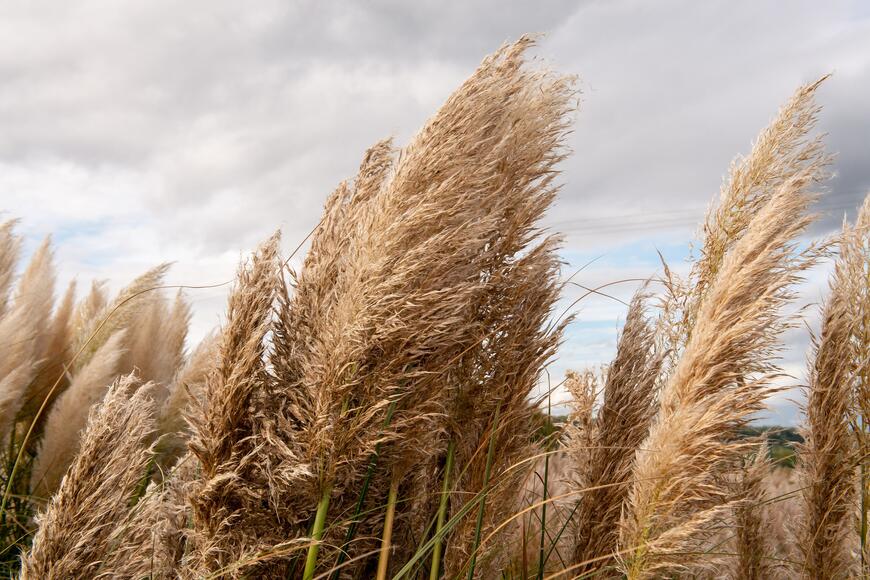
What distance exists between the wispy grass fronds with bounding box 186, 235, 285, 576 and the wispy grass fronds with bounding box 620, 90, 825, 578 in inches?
40.2

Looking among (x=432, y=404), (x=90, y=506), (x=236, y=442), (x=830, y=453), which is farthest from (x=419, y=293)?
(x=830, y=453)

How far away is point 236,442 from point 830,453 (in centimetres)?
230

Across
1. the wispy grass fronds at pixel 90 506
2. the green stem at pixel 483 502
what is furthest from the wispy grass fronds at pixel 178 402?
the green stem at pixel 483 502

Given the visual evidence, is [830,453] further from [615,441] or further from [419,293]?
[419,293]

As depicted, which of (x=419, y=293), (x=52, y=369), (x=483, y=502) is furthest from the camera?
(x=52, y=369)

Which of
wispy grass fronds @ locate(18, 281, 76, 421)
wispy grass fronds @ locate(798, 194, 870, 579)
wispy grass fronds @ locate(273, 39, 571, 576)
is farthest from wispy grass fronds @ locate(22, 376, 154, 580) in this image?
wispy grass fronds @ locate(798, 194, 870, 579)

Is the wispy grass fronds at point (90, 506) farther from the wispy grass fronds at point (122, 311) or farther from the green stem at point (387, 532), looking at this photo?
the wispy grass fronds at point (122, 311)

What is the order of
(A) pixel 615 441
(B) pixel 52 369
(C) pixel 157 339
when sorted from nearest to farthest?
(A) pixel 615 441, (C) pixel 157 339, (B) pixel 52 369

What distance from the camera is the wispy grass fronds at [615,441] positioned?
7.63ft

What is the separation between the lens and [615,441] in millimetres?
2361

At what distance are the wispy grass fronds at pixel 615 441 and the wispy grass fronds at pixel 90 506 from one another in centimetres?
134

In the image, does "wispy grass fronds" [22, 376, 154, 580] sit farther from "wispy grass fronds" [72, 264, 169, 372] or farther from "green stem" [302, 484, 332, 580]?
"wispy grass fronds" [72, 264, 169, 372]

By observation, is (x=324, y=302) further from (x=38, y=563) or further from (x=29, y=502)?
(x=29, y=502)

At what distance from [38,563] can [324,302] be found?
3.04ft
